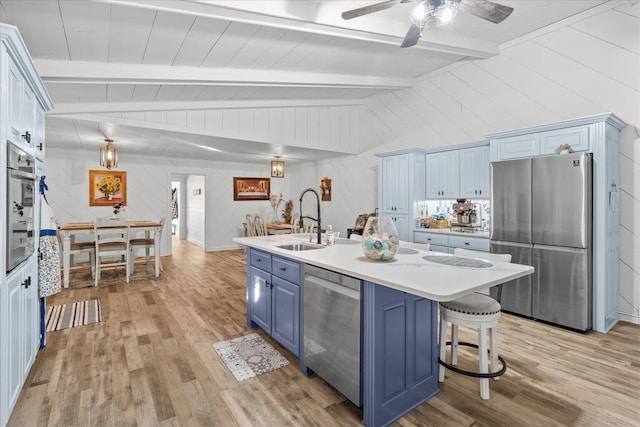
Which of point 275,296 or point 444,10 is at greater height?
point 444,10

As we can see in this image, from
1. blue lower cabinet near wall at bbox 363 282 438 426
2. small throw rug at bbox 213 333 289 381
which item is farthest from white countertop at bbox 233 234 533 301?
small throw rug at bbox 213 333 289 381

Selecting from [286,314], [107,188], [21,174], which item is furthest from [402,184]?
[107,188]

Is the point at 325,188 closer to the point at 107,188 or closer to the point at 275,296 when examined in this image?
the point at 107,188

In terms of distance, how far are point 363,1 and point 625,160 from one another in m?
3.21

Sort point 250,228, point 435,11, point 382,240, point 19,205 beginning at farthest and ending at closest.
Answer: point 250,228
point 435,11
point 382,240
point 19,205

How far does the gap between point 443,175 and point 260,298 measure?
10.8ft

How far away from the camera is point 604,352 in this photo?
2652 millimetres

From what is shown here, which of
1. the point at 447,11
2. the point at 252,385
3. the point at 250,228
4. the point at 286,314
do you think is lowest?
the point at 252,385

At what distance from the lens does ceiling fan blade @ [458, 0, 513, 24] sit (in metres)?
2.04

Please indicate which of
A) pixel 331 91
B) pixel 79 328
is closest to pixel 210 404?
pixel 79 328

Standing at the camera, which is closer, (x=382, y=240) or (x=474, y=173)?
(x=382, y=240)

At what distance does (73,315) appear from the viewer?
349cm

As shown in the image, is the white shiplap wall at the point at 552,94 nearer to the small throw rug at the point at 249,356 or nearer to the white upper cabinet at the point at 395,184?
the white upper cabinet at the point at 395,184

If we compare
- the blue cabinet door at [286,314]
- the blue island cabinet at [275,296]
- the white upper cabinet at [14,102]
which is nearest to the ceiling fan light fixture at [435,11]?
the blue island cabinet at [275,296]
